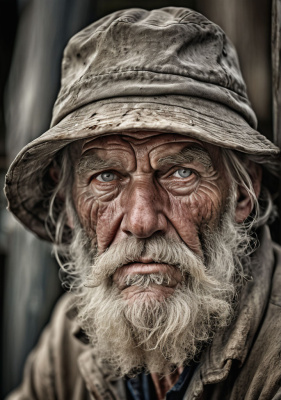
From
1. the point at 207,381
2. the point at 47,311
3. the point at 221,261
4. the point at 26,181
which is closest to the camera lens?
the point at 207,381

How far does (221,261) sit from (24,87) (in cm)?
215

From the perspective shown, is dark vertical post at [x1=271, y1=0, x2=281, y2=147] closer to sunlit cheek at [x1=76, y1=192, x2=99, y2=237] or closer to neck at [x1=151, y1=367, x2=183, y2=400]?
sunlit cheek at [x1=76, y1=192, x2=99, y2=237]

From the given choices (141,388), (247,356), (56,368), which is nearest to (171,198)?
(247,356)

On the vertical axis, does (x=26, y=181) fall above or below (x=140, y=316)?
above

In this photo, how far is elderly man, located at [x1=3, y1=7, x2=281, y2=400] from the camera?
1818 mm

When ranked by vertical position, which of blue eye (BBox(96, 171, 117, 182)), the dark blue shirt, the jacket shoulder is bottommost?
the jacket shoulder

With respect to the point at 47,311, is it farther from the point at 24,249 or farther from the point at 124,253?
the point at 124,253

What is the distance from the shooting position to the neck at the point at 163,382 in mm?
2189

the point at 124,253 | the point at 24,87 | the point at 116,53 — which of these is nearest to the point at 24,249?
the point at 24,87

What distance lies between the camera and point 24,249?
10.9ft

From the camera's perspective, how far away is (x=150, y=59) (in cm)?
184

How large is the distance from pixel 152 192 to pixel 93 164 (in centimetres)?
30

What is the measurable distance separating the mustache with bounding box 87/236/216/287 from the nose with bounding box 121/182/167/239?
41 millimetres

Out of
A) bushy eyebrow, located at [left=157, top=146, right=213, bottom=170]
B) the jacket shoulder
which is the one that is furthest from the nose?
the jacket shoulder
